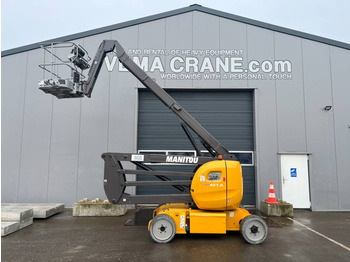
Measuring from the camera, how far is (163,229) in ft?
17.4

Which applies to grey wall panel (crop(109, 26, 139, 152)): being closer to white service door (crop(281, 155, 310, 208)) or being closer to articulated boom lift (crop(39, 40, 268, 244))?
articulated boom lift (crop(39, 40, 268, 244))

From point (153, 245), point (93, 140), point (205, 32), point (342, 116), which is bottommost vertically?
point (153, 245)

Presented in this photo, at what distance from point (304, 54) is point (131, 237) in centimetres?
932

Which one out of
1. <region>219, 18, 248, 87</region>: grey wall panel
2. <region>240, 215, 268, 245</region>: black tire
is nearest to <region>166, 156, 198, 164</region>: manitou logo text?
<region>240, 215, 268, 245</region>: black tire

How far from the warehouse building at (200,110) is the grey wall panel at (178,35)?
0.04 m

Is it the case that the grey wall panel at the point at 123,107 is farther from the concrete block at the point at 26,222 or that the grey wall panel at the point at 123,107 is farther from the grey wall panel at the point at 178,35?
the concrete block at the point at 26,222

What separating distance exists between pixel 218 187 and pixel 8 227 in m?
5.26

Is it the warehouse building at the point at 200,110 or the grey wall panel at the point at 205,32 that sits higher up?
the grey wall panel at the point at 205,32

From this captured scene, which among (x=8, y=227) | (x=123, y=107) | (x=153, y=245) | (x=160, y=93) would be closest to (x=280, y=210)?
(x=153, y=245)

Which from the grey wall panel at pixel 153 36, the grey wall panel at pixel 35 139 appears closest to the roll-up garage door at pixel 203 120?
the grey wall panel at pixel 153 36

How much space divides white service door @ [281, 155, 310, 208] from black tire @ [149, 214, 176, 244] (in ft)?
18.4

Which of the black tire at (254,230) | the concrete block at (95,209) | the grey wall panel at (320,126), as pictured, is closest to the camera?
the black tire at (254,230)

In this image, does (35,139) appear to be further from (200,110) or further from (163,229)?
(163,229)

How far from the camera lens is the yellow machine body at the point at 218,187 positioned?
5.30m
